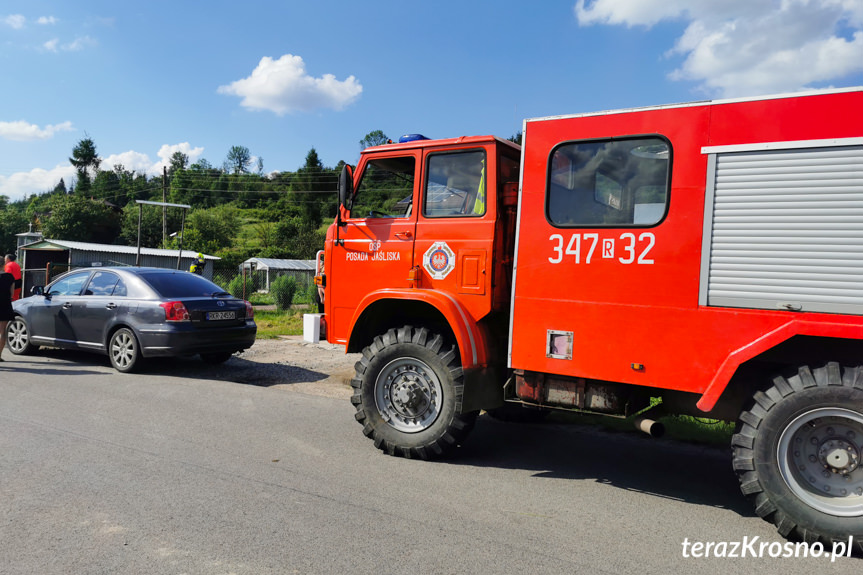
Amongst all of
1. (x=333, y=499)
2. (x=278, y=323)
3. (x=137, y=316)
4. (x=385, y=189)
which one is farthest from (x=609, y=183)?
(x=278, y=323)

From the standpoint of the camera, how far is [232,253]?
67.8 metres

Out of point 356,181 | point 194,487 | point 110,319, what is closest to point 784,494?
point 194,487

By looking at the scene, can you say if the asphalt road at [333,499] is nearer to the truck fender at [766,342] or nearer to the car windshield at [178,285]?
the truck fender at [766,342]

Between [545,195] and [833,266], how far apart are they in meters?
2.00

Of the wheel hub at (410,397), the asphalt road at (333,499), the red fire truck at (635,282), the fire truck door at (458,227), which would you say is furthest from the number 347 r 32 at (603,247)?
the asphalt road at (333,499)

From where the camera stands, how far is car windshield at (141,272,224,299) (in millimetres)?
9367

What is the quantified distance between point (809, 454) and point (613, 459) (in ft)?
6.42

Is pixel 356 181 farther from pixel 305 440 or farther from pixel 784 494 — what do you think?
pixel 784 494

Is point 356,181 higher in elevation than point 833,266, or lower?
higher

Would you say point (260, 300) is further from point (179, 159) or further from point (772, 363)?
point (179, 159)

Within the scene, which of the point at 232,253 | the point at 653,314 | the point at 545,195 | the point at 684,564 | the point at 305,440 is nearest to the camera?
the point at 684,564

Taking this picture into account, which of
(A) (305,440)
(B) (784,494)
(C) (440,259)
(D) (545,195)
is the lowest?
(A) (305,440)

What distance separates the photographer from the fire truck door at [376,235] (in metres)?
5.77

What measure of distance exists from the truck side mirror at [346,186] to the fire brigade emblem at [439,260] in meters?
1.04
